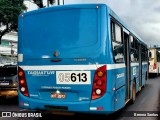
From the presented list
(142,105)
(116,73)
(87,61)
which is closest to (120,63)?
(116,73)

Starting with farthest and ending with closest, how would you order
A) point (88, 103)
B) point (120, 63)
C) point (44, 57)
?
point (120, 63) → point (44, 57) → point (88, 103)

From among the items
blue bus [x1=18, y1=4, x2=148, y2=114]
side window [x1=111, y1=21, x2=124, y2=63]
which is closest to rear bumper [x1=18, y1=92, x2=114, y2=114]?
blue bus [x1=18, y1=4, x2=148, y2=114]

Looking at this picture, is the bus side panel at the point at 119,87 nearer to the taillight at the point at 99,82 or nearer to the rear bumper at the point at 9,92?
the taillight at the point at 99,82

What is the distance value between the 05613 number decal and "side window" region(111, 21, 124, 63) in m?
1.02

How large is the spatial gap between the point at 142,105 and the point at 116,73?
4.46 meters

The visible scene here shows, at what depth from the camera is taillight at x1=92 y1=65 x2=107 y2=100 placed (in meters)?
7.46

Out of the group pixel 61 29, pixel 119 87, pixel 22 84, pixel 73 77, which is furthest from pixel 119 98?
pixel 22 84

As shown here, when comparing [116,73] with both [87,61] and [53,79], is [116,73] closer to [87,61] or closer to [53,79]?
[87,61]

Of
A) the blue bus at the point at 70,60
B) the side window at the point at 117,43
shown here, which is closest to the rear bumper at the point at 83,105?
the blue bus at the point at 70,60

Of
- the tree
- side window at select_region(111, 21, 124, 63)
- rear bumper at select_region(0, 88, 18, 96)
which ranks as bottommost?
rear bumper at select_region(0, 88, 18, 96)

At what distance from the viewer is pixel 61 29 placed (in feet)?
26.0

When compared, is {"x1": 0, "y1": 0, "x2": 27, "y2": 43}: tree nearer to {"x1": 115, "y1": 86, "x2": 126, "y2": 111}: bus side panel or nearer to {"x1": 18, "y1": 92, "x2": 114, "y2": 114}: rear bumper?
{"x1": 115, "y1": 86, "x2": 126, "y2": 111}: bus side panel

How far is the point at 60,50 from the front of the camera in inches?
310

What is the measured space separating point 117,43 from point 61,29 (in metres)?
1.63
